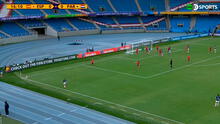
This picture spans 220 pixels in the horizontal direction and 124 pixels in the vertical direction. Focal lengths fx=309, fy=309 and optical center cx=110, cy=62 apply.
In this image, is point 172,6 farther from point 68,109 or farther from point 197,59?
point 68,109

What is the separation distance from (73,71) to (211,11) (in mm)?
56162

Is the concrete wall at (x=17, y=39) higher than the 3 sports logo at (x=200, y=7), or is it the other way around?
the 3 sports logo at (x=200, y=7)

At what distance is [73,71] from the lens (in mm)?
42531

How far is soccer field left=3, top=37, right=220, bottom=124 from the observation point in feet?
88.9

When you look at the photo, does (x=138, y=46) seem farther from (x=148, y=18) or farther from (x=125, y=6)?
(x=148, y=18)

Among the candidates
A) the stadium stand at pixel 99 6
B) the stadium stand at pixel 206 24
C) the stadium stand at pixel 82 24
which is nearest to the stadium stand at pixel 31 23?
the stadium stand at pixel 82 24

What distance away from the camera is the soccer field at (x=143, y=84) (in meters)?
27.1

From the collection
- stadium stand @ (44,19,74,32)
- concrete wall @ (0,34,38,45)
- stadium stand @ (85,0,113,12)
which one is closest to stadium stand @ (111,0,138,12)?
stadium stand @ (85,0,113,12)

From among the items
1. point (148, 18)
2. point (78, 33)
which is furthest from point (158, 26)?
point (78, 33)

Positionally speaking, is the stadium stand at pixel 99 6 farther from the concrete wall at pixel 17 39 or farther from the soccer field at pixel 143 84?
the soccer field at pixel 143 84

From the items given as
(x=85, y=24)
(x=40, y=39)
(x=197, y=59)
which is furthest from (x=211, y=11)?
(x=40, y=39)

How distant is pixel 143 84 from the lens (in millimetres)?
35250

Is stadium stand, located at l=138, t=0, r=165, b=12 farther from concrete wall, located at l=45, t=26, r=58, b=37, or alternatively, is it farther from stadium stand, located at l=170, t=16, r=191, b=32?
concrete wall, located at l=45, t=26, r=58, b=37

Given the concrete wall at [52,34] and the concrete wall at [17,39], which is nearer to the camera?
the concrete wall at [17,39]
